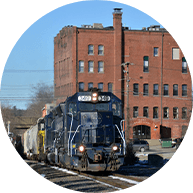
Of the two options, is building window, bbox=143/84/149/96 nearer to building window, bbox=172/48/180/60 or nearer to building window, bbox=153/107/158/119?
building window, bbox=153/107/158/119

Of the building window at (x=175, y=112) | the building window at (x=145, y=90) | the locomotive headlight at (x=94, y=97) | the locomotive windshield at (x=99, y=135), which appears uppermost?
the building window at (x=145, y=90)

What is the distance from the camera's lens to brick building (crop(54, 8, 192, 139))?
9219 millimetres

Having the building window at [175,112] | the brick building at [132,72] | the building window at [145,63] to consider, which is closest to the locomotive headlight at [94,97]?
the brick building at [132,72]

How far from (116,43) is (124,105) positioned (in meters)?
1.76

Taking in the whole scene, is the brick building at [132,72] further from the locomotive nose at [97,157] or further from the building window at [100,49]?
the locomotive nose at [97,157]

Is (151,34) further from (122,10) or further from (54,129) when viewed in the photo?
(54,129)

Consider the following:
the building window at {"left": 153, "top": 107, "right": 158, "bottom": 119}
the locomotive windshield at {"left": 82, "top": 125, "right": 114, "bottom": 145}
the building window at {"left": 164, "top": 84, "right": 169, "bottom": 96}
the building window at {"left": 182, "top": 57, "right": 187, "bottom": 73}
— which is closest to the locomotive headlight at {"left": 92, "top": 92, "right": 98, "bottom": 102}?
the locomotive windshield at {"left": 82, "top": 125, "right": 114, "bottom": 145}

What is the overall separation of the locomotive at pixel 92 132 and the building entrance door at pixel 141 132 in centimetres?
49

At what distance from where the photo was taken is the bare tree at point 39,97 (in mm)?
9281

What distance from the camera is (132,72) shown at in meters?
9.52

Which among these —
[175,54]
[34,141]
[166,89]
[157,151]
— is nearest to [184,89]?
[166,89]

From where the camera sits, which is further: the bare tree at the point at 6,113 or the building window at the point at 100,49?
the bare tree at the point at 6,113

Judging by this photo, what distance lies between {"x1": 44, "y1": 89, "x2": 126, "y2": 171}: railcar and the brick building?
0.50 meters

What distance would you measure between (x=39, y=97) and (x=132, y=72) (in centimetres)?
268
